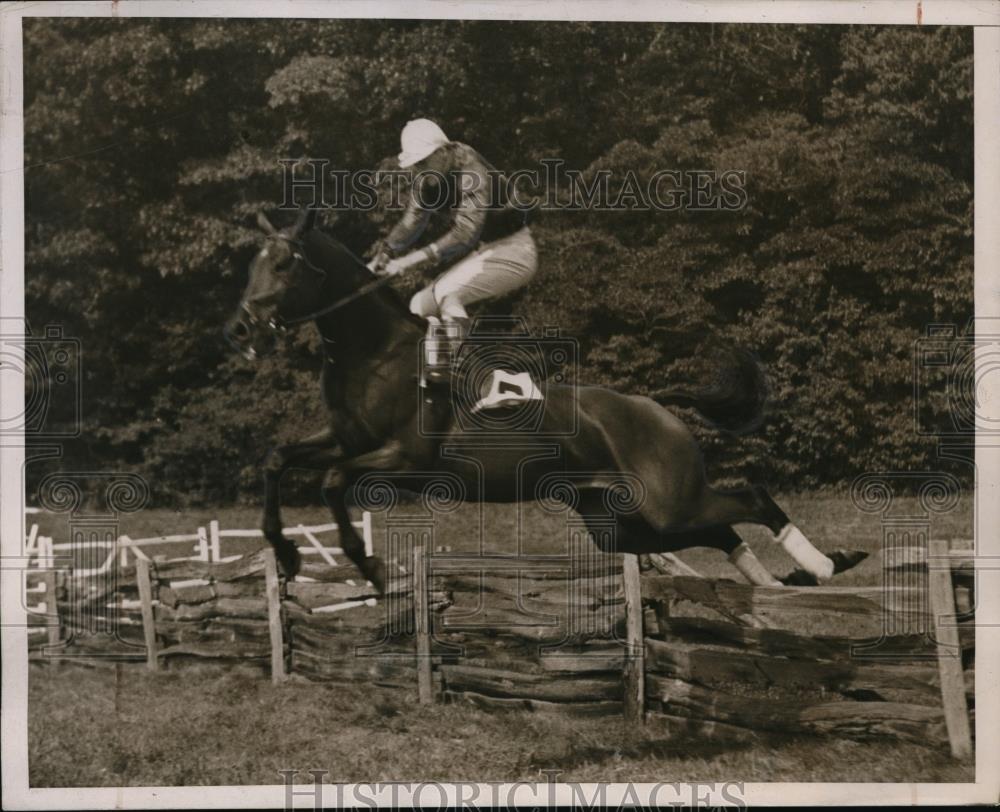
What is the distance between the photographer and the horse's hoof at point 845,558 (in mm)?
7598

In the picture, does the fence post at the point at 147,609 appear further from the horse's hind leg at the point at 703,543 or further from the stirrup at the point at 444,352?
the horse's hind leg at the point at 703,543

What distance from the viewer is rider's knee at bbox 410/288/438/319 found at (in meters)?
7.54

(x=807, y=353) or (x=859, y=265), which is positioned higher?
(x=859, y=265)

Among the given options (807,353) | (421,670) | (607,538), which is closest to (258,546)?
(421,670)

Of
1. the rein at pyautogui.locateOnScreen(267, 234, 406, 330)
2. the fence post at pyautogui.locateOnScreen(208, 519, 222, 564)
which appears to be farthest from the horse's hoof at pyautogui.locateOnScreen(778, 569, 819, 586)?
the fence post at pyautogui.locateOnScreen(208, 519, 222, 564)

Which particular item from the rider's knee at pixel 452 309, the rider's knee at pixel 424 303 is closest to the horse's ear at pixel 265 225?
the rider's knee at pixel 424 303

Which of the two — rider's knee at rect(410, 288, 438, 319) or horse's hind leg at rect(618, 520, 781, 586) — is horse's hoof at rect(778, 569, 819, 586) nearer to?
horse's hind leg at rect(618, 520, 781, 586)

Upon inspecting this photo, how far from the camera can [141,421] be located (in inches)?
295

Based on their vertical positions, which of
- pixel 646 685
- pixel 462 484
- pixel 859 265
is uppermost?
pixel 859 265

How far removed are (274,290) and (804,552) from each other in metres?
3.75

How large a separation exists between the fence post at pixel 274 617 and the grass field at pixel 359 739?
14 cm

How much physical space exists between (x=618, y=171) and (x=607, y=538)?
233 cm

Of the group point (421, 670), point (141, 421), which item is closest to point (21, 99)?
point (141, 421)

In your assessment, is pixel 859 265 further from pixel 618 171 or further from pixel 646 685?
pixel 646 685
